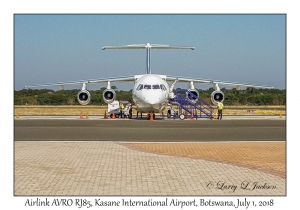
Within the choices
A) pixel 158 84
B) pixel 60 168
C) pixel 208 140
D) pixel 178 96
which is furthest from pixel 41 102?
pixel 60 168

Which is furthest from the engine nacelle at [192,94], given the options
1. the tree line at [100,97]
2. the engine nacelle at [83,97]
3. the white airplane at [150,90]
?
the tree line at [100,97]

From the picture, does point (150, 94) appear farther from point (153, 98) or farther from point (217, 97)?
point (217, 97)

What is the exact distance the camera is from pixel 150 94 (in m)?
32.5

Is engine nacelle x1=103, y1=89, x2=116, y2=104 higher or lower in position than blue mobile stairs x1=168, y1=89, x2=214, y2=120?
higher

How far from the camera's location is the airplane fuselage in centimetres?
3255

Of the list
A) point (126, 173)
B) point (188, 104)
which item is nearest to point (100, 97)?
point (188, 104)

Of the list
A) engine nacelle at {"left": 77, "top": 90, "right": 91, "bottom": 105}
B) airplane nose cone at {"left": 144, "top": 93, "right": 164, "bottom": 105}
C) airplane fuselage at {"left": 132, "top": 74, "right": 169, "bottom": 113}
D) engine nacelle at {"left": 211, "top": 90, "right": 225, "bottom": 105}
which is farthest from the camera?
engine nacelle at {"left": 211, "top": 90, "right": 225, "bottom": 105}

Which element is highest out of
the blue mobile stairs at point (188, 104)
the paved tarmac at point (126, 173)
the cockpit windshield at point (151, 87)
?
the cockpit windshield at point (151, 87)

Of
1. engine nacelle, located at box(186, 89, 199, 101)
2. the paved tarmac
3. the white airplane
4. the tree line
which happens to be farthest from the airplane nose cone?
the tree line

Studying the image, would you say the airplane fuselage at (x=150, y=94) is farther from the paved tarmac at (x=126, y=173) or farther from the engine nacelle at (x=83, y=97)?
the paved tarmac at (x=126, y=173)

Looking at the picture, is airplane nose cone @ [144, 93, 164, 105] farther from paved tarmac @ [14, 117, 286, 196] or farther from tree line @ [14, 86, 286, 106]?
tree line @ [14, 86, 286, 106]

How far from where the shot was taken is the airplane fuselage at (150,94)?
32553 mm

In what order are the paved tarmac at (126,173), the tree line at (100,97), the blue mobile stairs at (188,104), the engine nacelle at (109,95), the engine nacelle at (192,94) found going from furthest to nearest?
the tree line at (100,97)
the engine nacelle at (192,94)
the blue mobile stairs at (188,104)
the engine nacelle at (109,95)
the paved tarmac at (126,173)
